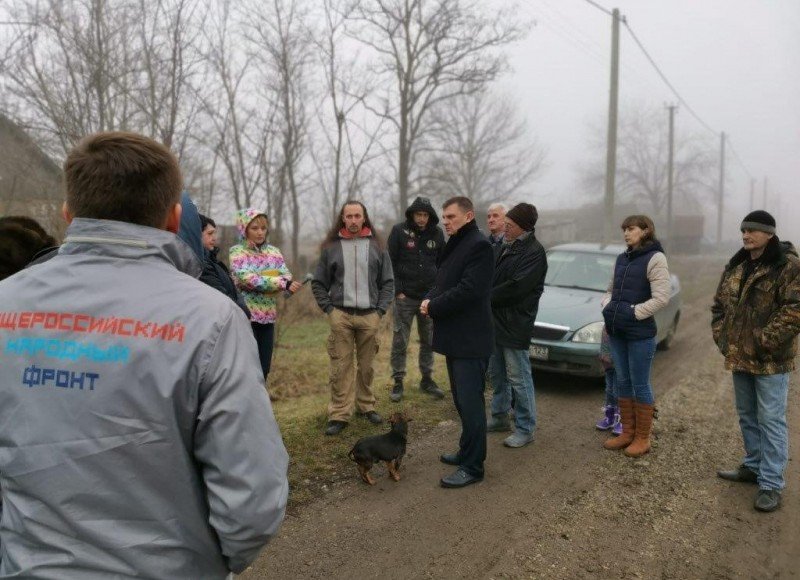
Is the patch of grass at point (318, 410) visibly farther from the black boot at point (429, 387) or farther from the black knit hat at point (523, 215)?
the black knit hat at point (523, 215)

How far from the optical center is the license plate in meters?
6.77

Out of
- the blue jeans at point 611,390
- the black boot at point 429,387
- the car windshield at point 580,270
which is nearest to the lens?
the blue jeans at point 611,390

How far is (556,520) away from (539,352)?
3.21 metres

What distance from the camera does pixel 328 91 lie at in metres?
14.3

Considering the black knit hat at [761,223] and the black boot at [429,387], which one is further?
the black boot at [429,387]

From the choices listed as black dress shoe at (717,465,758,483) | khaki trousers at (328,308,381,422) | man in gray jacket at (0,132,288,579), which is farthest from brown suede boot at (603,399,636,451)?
man in gray jacket at (0,132,288,579)

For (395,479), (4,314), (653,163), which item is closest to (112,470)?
(4,314)

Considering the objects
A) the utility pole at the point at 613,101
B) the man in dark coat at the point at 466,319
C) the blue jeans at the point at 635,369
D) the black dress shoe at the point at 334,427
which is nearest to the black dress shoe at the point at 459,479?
the man in dark coat at the point at 466,319

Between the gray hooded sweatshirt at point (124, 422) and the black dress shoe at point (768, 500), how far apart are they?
3890 millimetres

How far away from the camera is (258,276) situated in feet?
16.2

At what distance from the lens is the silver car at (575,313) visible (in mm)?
6684

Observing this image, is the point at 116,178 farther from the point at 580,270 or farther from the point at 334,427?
the point at 580,270

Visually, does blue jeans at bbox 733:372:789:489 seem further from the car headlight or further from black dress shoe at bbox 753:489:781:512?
the car headlight

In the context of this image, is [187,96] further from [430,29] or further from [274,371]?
[430,29]
